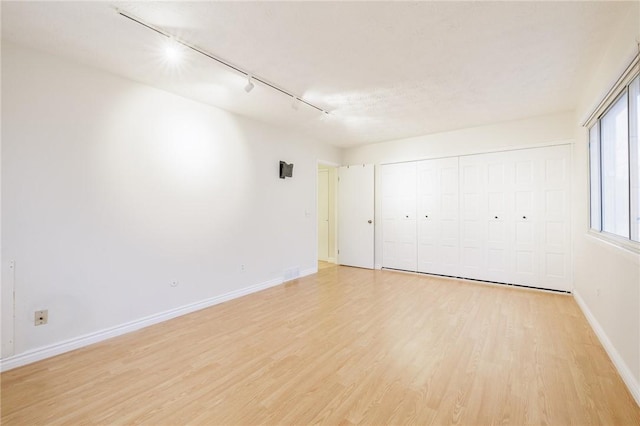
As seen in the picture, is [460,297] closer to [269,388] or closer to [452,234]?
[452,234]

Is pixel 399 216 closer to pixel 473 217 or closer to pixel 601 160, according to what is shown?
pixel 473 217

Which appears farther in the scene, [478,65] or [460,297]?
[460,297]

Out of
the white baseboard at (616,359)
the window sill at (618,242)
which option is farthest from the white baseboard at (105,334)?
the window sill at (618,242)

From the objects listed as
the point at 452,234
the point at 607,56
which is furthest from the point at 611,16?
the point at 452,234

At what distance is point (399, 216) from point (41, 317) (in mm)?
5045

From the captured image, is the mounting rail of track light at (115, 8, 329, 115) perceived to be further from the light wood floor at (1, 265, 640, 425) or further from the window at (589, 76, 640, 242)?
the window at (589, 76, 640, 242)

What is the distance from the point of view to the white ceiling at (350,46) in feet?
6.29

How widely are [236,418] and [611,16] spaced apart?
3661 mm

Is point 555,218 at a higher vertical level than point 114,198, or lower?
lower

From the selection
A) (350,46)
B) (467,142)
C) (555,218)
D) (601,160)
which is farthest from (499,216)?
(350,46)

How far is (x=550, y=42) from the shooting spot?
2275 millimetres

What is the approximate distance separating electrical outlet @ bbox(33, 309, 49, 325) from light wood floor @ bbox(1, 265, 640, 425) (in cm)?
33

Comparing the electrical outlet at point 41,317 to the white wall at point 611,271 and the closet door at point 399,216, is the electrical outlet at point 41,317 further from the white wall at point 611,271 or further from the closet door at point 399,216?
the closet door at point 399,216

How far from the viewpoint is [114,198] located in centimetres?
277
